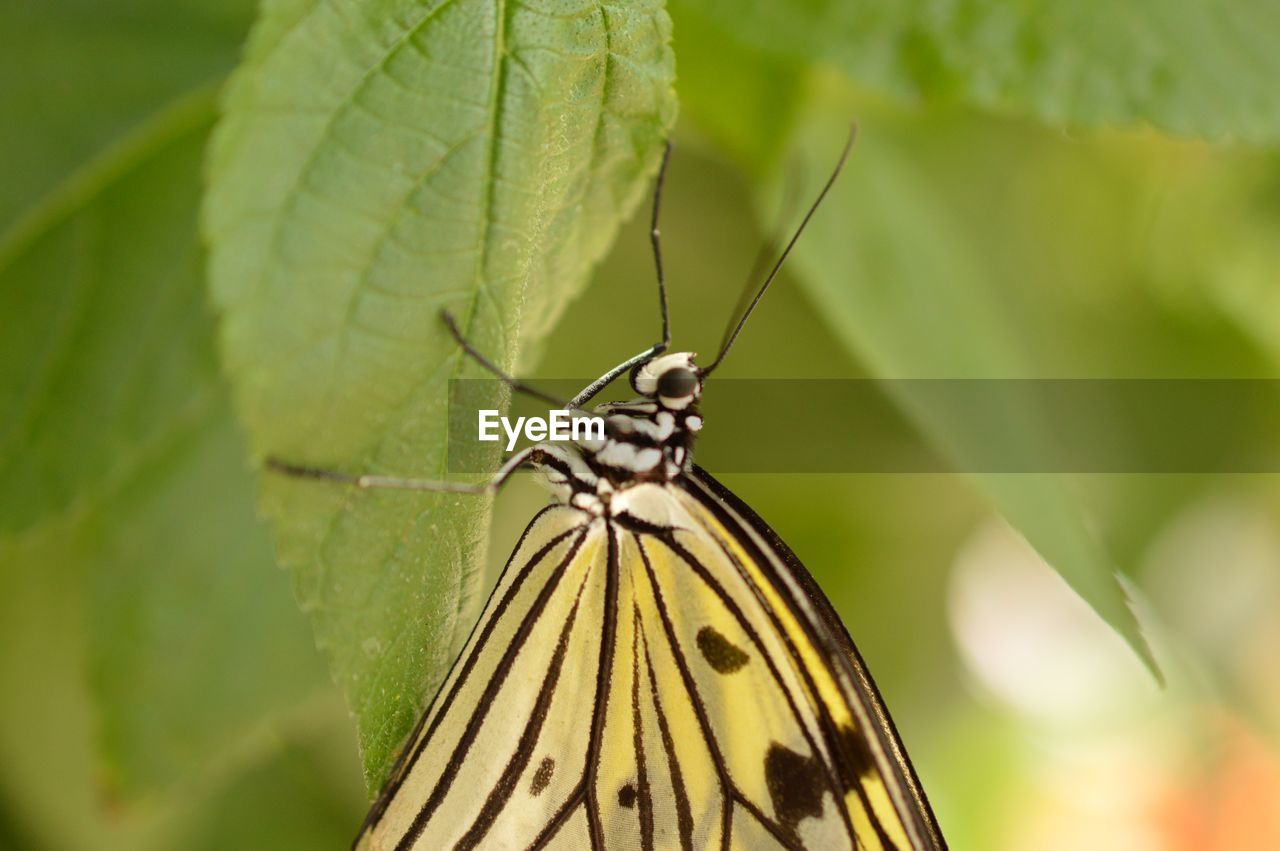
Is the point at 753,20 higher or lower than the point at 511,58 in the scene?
higher

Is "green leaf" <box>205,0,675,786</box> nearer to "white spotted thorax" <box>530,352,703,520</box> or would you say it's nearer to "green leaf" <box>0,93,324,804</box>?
"white spotted thorax" <box>530,352,703,520</box>

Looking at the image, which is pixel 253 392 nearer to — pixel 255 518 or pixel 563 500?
pixel 563 500

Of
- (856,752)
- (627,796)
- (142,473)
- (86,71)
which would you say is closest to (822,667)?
(856,752)

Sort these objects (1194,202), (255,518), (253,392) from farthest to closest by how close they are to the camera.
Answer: (1194,202)
(255,518)
(253,392)

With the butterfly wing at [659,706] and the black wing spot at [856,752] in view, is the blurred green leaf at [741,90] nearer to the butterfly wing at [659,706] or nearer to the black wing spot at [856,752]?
the butterfly wing at [659,706]

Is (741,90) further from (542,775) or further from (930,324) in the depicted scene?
(542,775)

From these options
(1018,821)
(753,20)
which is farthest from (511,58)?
(1018,821)

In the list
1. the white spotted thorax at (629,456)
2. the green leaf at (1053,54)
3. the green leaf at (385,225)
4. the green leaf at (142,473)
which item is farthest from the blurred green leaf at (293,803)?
the green leaf at (1053,54)
